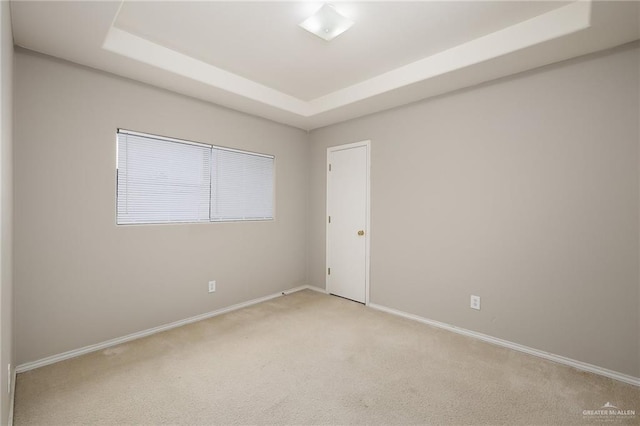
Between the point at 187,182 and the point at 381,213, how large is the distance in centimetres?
224

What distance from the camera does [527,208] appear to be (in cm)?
270

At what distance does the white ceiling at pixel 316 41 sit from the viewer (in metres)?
2.07

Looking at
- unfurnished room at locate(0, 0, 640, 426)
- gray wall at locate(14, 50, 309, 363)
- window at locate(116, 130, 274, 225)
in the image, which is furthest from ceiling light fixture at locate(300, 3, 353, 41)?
window at locate(116, 130, 274, 225)

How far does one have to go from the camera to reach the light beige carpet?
1883 millimetres

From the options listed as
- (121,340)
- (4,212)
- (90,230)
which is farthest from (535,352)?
(90,230)

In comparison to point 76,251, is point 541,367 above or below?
below

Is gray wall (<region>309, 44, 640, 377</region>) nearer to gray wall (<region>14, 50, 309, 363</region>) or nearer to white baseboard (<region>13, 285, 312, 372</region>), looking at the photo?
white baseboard (<region>13, 285, 312, 372</region>)

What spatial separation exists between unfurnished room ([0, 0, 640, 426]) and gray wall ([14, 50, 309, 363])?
0.6 inches

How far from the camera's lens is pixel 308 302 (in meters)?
4.01

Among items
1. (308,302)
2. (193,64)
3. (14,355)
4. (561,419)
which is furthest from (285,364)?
(193,64)

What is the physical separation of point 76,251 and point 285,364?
1.96 metres

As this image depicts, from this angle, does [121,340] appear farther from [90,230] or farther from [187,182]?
[187,182]

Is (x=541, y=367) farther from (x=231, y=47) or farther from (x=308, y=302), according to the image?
(x=231, y=47)

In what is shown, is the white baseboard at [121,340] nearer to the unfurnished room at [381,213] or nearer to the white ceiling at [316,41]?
the unfurnished room at [381,213]
